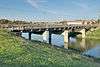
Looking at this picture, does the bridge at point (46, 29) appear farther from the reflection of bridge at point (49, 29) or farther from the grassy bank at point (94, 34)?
the grassy bank at point (94, 34)

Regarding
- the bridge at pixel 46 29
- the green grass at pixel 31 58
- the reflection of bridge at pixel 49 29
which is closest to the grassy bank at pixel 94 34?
the bridge at pixel 46 29

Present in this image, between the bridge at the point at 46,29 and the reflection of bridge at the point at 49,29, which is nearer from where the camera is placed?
the bridge at the point at 46,29

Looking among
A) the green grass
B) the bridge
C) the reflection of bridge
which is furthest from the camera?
the reflection of bridge

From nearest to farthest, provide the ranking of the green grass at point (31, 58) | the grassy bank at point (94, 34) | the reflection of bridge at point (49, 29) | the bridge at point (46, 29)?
the green grass at point (31, 58), the bridge at point (46, 29), the reflection of bridge at point (49, 29), the grassy bank at point (94, 34)

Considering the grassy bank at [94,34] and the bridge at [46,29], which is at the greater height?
the bridge at [46,29]

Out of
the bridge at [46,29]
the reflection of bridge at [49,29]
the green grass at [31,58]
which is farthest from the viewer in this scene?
the reflection of bridge at [49,29]

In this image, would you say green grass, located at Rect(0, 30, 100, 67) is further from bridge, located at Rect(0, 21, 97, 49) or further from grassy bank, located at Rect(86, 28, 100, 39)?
grassy bank, located at Rect(86, 28, 100, 39)

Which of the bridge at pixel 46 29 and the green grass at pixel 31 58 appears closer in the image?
the green grass at pixel 31 58

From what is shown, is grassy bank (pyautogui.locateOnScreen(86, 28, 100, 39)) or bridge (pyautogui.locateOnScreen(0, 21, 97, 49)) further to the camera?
grassy bank (pyautogui.locateOnScreen(86, 28, 100, 39))

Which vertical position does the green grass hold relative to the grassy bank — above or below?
above

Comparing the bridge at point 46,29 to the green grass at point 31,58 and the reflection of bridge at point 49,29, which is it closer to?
the reflection of bridge at point 49,29

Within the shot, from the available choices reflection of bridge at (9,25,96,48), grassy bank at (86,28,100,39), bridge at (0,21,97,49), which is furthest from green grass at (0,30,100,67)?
grassy bank at (86,28,100,39)

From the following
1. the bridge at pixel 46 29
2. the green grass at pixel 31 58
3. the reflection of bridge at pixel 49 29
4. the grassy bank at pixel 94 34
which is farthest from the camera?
the grassy bank at pixel 94 34

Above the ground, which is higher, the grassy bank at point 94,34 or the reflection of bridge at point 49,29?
the reflection of bridge at point 49,29
